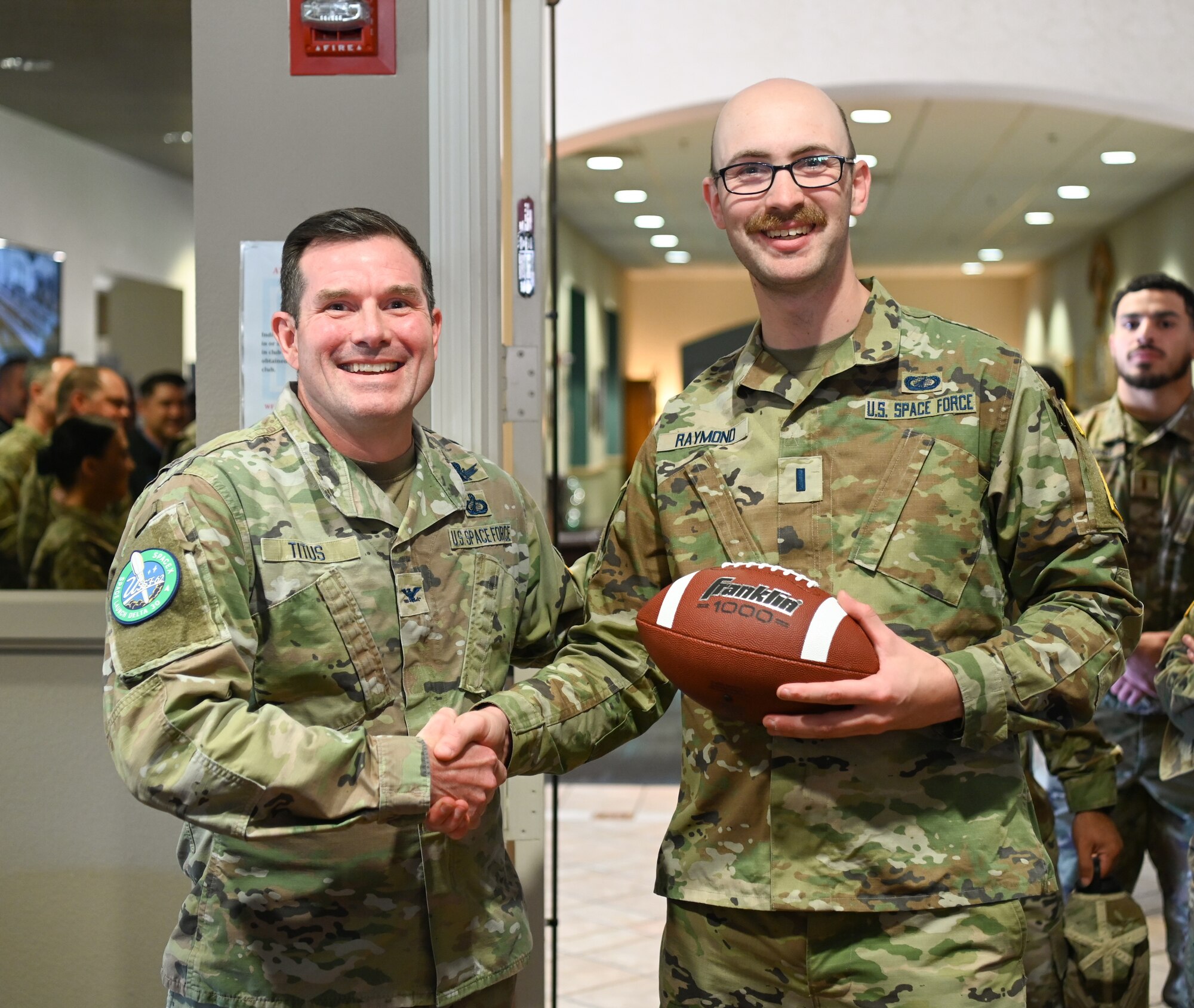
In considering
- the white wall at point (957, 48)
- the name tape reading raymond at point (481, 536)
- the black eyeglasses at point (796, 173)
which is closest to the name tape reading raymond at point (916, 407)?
the black eyeglasses at point (796, 173)

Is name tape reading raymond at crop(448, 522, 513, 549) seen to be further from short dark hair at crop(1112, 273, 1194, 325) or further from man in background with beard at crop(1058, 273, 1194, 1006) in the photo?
short dark hair at crop(1112, 273, 1194, 325)

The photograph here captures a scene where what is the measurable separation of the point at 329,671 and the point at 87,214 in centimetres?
570

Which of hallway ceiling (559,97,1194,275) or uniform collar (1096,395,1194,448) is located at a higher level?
hallway ceiling (559,97,1194,275)

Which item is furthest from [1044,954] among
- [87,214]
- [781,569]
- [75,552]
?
[87,214]

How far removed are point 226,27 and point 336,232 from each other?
2.44 feet

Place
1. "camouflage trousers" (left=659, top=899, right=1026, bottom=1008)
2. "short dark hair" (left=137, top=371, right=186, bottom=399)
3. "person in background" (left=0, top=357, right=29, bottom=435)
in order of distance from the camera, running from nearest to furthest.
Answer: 1. "camouflage trousers" (left=659, top=899, right=1026, bottom=1008)
2. "person in background" (left=0, top=357, right=29, bottom=435)
3. "short dark hair" (left=137, top=371, right=186, bottom=399)

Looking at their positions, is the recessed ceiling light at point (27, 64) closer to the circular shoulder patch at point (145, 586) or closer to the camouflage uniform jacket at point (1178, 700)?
the circular shoulder patch at point (145, 586)

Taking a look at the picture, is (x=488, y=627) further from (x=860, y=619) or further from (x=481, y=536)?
(x=860, y=619)

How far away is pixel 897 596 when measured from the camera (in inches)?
67.3

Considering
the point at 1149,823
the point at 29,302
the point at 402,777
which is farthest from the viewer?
the point at 29,302

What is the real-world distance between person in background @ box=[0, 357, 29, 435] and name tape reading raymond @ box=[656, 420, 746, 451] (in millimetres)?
3894

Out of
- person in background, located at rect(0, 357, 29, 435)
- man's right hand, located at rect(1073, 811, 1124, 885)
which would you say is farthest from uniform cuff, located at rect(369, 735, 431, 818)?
person in background, located at rect(0, 357, 29, 435)

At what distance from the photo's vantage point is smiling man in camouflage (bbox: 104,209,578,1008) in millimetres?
1507

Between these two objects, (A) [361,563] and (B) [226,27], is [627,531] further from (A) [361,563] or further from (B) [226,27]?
(B) [226,27]
